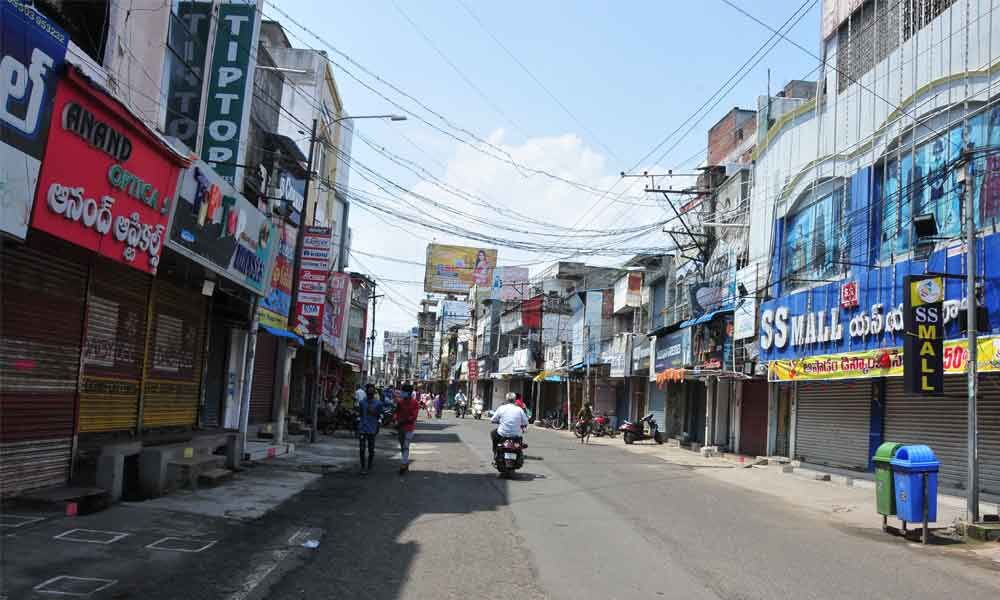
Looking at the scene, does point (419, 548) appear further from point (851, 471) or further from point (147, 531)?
point (851, 471)

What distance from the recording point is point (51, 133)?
8.63 m

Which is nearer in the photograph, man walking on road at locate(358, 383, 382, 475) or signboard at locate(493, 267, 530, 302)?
man walking on road at locate(358, 383, 382, 475)

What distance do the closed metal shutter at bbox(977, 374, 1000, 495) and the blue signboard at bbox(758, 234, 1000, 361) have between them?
127 centimetres

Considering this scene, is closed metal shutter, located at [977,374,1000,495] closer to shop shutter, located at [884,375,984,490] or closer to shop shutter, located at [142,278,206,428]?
shop shutter, located at [884,375,984,490]

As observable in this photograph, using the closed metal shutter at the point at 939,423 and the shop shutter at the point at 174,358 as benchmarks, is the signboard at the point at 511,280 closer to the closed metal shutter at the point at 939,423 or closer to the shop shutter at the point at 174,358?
the closed metal shutter at the point at 939,423

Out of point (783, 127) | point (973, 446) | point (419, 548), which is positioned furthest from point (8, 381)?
point (783, 127)

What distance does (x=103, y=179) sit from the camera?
9.97m

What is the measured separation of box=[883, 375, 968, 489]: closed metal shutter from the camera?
17672mm

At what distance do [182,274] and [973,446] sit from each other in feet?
44.4

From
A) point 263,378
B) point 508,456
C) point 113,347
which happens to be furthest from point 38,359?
point 263,378

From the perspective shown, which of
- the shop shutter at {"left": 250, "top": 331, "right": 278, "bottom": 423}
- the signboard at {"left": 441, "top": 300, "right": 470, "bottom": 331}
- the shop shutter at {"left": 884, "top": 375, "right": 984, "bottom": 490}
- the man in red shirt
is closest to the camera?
the shop shutter at {"left": 884, "top": 375, "right": 984, "bottom": 490}

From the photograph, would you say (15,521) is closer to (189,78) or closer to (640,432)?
(189,78)

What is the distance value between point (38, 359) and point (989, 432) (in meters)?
16.8

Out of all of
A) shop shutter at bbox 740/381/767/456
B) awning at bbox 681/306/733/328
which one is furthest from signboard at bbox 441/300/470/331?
shop shutter at bbox 740/381/767/456
